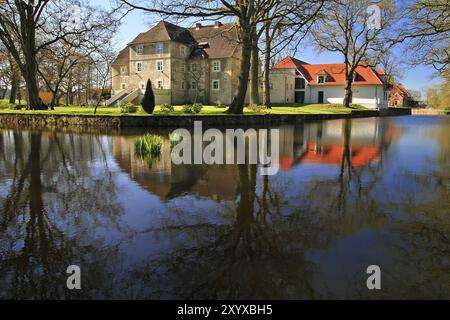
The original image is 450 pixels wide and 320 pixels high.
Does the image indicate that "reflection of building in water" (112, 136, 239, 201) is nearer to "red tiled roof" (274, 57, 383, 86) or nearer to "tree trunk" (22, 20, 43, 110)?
"tree trunk" (22, 20, 43, 110)

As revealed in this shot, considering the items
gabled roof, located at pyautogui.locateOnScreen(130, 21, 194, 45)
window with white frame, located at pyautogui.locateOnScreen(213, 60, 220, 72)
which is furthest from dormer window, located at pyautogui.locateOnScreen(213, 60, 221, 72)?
gabled roof, located at pyautogui.locateOnScreen(130, 21, 194, 45)

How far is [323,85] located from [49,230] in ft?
175

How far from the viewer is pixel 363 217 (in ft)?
18.0

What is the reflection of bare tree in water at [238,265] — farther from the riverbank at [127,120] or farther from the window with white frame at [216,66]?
the window with white frame at [216,66]

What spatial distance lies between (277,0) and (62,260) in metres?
22.5

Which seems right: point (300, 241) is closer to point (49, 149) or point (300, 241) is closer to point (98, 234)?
point (98, 234)

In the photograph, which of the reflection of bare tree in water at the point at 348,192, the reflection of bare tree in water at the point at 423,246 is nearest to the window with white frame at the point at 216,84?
the reflection of bare tree in water at the point at 348,192

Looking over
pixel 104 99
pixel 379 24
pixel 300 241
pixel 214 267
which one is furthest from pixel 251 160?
pixel 104 99

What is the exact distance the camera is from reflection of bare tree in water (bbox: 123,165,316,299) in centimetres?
344

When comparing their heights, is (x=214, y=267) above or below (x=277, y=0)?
below

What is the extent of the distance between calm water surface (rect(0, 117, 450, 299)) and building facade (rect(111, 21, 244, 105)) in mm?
40691

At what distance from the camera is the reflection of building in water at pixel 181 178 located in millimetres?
6952

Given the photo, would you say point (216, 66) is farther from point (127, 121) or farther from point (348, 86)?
point (127, 121)
